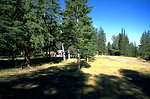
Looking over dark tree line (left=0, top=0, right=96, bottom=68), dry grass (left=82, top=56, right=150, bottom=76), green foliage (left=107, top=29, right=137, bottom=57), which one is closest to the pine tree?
dark tree line (left=0, top=0, right=96, bottom=68)

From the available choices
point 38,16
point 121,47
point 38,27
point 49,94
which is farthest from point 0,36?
point 121,47

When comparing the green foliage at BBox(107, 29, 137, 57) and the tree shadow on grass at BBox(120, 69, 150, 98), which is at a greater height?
the green foliage at BBox(107, 29, 137, 57)

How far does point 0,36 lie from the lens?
2864cm

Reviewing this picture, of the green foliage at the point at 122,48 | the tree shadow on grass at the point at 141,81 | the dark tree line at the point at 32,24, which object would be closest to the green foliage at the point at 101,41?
the green foliage at the point at 122,48

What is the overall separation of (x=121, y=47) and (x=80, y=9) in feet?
262

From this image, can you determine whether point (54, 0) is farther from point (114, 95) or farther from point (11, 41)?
point (114, 95)

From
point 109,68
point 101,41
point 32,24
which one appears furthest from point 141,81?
point 101,41

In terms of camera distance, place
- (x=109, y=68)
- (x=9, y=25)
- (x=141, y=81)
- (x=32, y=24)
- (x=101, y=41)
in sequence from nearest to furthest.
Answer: (x=141, y=81)
(x=9, y=25)
(x=32, y=24)
(x=109, y=68)
(x=101, y=41)

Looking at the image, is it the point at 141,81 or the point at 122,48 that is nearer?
the point at 141,81

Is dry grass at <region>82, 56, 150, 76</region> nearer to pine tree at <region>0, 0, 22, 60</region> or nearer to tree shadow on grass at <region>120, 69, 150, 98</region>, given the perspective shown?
tree shadow on grass at <region>120, 69, 150, 98</region>

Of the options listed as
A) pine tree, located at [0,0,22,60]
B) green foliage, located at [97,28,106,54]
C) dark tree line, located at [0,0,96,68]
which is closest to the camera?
pine tree, located at [0,0,22,60]

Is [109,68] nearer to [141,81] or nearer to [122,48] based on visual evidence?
[141,81]

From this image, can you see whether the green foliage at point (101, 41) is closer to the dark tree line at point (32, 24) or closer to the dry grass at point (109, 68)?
the dry grass at point (109, 68)

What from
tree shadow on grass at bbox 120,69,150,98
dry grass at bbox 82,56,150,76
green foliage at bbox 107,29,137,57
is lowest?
tree shadow on grass at bbox 120,69,150,98
